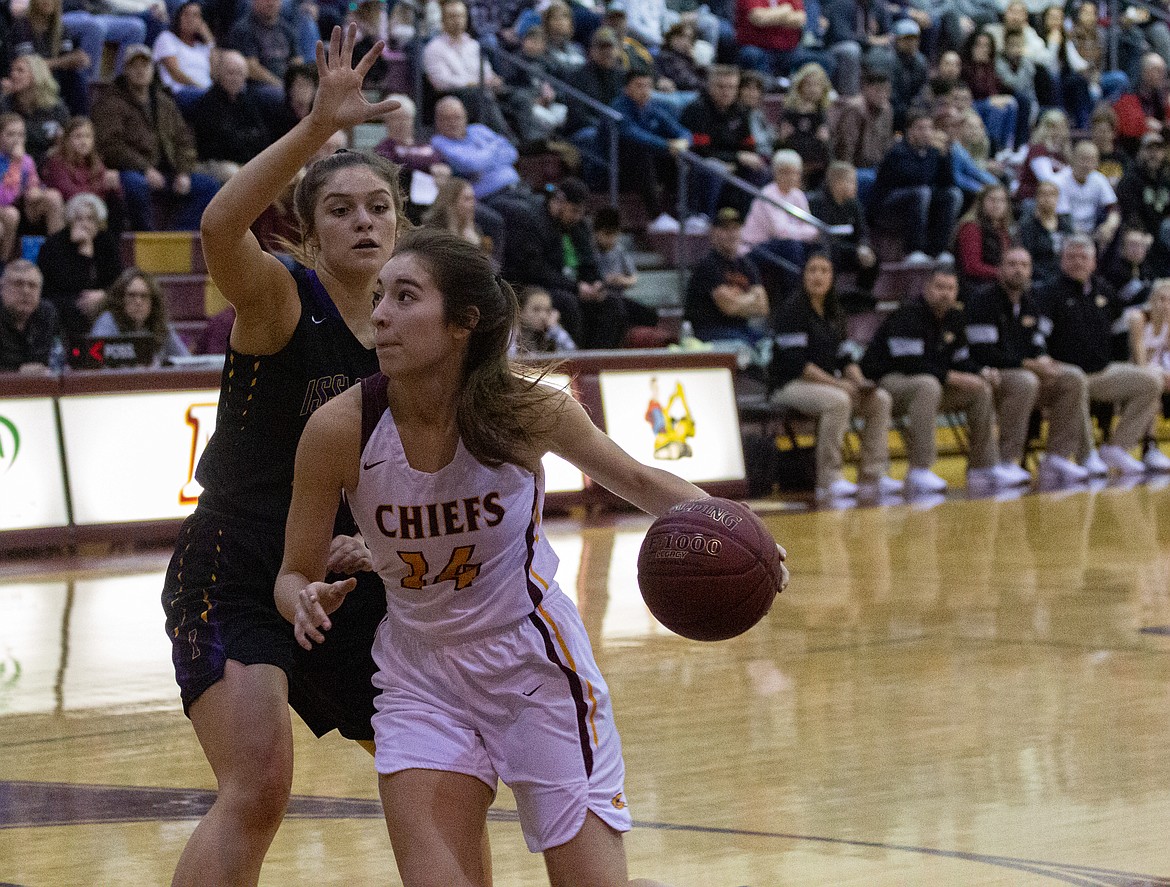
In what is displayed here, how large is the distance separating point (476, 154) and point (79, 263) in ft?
11.4

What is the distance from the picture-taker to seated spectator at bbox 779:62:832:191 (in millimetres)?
17062

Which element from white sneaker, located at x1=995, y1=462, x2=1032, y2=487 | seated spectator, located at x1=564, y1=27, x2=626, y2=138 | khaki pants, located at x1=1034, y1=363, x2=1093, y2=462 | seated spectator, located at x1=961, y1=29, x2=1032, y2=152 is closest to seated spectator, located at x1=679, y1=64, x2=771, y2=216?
seated spectator, located at x1=564, y1=27, x2=626, y2=138

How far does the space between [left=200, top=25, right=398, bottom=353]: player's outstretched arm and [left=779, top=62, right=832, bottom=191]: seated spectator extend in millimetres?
13782

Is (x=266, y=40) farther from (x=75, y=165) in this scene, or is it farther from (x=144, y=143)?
(x=75, y=165)

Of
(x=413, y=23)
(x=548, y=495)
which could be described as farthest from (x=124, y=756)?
(x=413, y=23)

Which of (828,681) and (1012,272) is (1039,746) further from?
(1012,272)

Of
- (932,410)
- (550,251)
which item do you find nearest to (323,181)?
(550,251)

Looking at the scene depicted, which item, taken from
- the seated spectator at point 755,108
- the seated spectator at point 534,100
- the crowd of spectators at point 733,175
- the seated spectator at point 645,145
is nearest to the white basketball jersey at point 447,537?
the crowd of spectators at point 733,175

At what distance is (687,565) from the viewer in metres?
3.25

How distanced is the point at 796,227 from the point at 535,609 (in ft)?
41.8

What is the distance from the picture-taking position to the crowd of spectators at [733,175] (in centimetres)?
1300

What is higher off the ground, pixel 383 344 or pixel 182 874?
pixel 383 344

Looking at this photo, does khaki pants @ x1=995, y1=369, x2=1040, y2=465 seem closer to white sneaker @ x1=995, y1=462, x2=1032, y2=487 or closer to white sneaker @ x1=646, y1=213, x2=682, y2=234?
white sneaker @ x1=995, y1=462, x2=1032, y2=487

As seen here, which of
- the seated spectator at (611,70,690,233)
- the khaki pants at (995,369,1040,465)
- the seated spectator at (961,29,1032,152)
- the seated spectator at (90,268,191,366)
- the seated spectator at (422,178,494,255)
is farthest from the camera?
the seated spectator at (961,29,1032,152)
